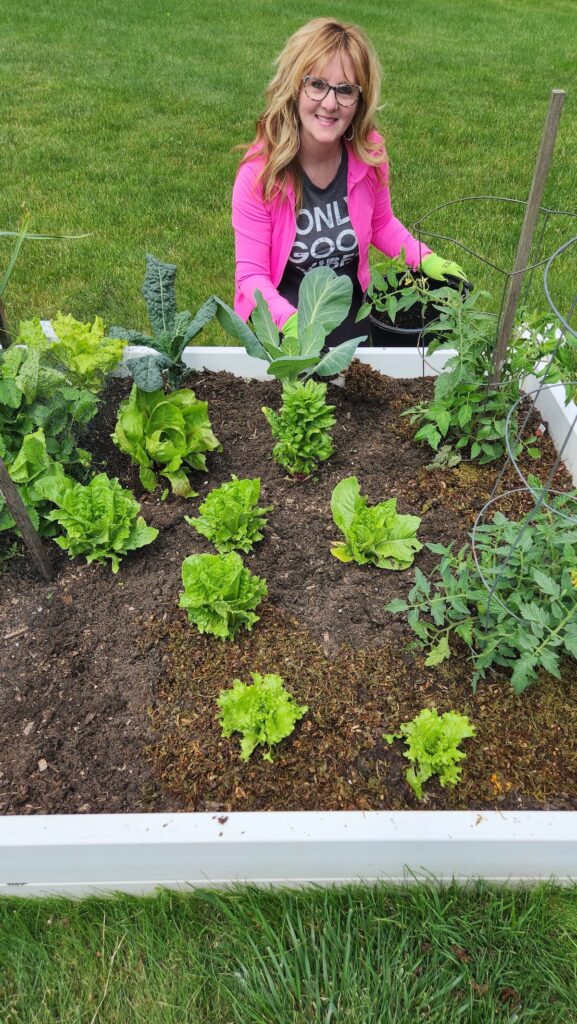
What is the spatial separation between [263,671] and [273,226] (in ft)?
6.03

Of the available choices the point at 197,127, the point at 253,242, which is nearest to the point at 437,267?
the point at 253,242

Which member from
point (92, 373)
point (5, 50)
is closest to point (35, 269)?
point (92, 373)

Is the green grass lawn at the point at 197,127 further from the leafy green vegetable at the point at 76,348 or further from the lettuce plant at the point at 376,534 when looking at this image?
the lettuce plant at the point at 376,534

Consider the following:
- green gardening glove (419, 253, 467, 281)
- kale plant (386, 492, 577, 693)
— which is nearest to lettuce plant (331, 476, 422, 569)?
kale plant (386, 492, 577, 693)

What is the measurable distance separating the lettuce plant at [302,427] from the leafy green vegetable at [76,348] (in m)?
0.56

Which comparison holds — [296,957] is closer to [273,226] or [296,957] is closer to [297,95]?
[273,226]

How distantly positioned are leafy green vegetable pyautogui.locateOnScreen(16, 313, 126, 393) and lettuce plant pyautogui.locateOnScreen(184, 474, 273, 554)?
2.02 feet

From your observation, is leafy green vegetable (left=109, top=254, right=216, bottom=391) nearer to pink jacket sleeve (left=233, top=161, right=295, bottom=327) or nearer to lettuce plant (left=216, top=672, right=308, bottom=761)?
pink jacket sleeve (left=233, top=161, right=295, bottom=327)

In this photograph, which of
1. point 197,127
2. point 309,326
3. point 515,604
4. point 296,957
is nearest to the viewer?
point 296,957

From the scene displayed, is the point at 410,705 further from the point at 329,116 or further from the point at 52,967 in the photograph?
the point at 329,116

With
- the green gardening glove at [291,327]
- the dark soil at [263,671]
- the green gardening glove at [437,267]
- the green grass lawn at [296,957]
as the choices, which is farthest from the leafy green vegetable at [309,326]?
the green grass lawn at [296,957]

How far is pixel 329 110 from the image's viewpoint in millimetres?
2367

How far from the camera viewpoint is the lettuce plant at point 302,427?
2.12 meters

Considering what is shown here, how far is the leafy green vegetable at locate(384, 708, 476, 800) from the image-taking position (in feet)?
5.03
